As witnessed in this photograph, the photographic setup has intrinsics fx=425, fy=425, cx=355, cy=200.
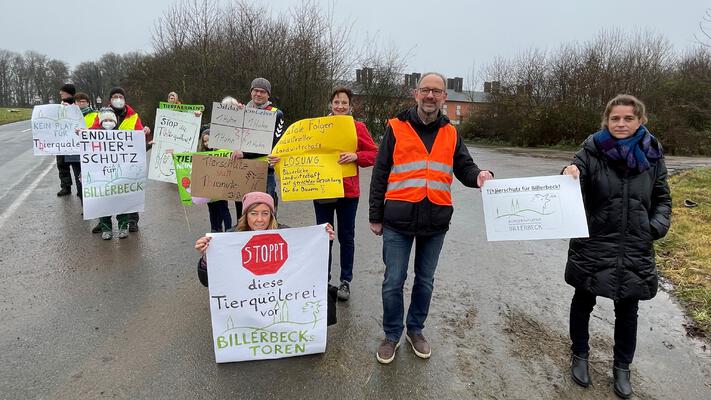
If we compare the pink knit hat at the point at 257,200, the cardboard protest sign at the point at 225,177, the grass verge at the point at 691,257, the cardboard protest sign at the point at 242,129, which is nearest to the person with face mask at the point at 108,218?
the cardboard protest sign at the point at 242,129

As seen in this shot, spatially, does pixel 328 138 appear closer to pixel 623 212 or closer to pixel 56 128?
pixel 623 212

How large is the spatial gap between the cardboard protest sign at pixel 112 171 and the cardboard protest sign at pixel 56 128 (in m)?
1.71

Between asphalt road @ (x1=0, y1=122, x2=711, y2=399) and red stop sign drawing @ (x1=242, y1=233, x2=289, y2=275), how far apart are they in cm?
67

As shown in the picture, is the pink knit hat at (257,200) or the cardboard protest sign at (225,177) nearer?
the pink knit hat at (257,200)

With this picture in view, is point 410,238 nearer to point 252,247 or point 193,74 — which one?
point 252,247

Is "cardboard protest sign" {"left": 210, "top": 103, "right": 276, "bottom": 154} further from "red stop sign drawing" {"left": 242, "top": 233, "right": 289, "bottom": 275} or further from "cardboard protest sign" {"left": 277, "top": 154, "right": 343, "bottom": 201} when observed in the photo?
"red stop sign drawing" {"left": 242, "top": 233, "right": 289, "bottom": 275}

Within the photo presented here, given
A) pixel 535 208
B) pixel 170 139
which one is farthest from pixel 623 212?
pixel 170 139

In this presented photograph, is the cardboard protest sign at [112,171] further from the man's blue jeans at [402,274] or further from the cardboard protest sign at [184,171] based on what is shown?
the man's blue jeans at [402,274]

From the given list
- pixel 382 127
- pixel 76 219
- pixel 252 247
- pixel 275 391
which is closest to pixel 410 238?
pixel 252 247

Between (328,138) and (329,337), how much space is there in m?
1.62

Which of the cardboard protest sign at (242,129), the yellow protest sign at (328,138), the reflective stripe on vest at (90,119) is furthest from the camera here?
the reflective stripe on vest at (90,119)

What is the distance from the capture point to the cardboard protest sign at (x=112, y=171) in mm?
5344

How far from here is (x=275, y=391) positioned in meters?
2.68

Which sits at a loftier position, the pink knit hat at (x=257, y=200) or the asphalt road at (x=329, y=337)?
the pink knit hat at (x=257, y=200)
